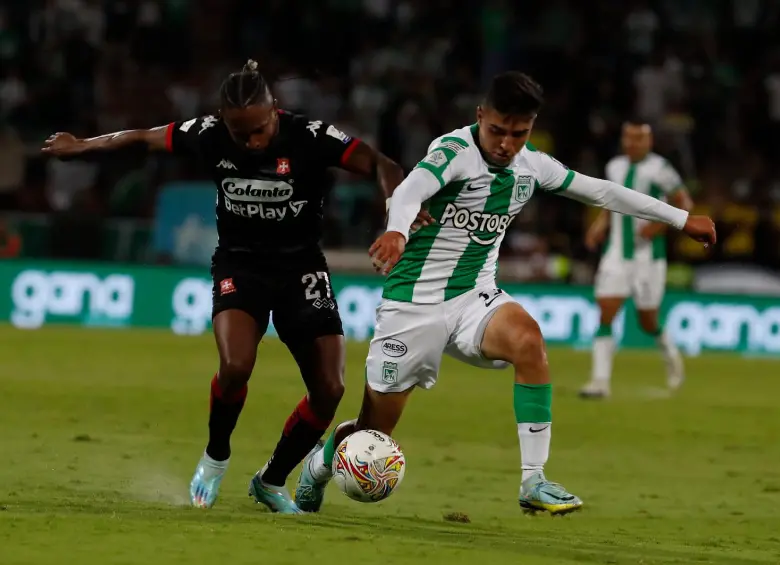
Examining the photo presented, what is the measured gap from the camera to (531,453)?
7.04 metres

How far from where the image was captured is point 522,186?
7.25 m

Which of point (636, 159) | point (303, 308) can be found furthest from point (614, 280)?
point (303, 308)

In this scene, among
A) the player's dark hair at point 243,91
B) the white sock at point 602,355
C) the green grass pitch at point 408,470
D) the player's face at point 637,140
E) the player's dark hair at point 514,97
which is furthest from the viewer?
the player's face at point 637,140

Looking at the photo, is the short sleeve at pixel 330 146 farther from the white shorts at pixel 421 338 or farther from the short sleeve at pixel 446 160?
the white shorts at pixel 421 338

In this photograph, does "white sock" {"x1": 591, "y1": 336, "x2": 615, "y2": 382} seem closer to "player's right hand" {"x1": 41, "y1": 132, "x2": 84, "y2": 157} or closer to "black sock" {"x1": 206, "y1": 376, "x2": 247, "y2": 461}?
"black sock" {"x1": 206, "y1": 376, "x2": 247, "y2": 461}

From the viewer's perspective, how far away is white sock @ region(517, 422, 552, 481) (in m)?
7.02

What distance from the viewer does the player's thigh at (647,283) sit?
14.4m

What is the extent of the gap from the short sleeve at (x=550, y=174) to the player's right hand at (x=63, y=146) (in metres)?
2.24

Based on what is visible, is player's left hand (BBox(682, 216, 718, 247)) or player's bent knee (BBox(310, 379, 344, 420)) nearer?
player's left hand (BBox(682, 216, 718, 247))

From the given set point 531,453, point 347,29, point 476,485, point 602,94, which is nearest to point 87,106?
point 347,29

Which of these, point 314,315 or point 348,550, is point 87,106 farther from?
point 348,550

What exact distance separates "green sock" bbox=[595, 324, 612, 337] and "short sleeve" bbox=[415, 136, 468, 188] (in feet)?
23.5

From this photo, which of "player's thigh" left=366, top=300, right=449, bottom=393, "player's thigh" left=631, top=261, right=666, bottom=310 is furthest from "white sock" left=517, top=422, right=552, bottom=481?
"player's thigh" left=631, top=261, right=666, bottom=310

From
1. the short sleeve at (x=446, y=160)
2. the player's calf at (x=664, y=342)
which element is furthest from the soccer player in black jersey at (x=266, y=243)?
the player's calf at (x=664, y=342)
